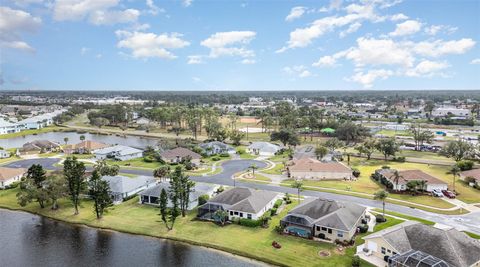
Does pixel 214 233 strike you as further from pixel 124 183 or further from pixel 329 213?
pixel 124 183

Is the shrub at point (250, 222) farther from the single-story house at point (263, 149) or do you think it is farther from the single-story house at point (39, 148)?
the single-story house at point (39, 148)

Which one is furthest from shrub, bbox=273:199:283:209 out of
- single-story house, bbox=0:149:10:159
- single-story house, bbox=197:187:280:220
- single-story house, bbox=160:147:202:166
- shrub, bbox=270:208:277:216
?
single-story house, bbox=0:149:10:159

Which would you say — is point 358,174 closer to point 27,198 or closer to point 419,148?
point 419,148

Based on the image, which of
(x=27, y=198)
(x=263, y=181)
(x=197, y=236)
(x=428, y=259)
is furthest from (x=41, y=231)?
(x=428, y=259)

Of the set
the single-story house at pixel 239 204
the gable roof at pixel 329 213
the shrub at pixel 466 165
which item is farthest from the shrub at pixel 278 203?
the shrub at pixel 466 165

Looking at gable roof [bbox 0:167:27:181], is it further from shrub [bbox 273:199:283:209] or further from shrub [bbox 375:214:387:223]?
shrub [bbox 375:214:387:223]

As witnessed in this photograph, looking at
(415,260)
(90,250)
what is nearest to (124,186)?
(90,250)
